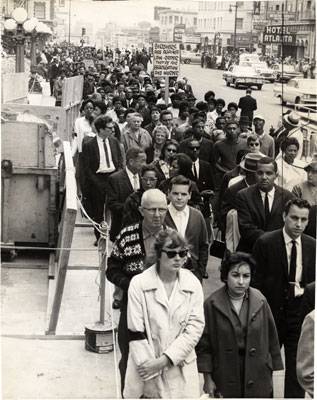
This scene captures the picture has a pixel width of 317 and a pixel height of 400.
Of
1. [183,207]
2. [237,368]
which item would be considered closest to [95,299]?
[183,207]

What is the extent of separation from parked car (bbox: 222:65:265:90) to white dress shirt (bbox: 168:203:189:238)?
28635 millimetres

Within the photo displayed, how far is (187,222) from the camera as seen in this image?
207 inches

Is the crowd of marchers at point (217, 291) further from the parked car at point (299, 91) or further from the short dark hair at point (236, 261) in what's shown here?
the parked car at point (299, 91)

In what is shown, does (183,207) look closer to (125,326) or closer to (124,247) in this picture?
(124,247)

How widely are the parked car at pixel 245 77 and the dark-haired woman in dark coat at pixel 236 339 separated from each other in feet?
98.1

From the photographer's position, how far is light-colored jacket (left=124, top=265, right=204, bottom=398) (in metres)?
3.77

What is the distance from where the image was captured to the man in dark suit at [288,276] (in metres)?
4.76

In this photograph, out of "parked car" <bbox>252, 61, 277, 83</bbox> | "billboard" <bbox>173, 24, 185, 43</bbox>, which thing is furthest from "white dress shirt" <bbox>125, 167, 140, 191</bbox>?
"parked car" <bbox>252, 61, 277, 83</bbox>

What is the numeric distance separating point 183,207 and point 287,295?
3.09 feet

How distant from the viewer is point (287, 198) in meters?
Answer: 5.77

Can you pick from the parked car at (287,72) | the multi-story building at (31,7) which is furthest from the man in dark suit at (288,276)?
the parked car at (287,72)

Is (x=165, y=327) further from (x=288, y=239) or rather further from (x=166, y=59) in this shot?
(x=166, y=59)

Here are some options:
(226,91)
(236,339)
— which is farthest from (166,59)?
(226,91)

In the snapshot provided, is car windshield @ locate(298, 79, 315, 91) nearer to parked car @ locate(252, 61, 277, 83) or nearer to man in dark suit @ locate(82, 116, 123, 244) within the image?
parked car @ locate(252, 61, 277, 83)
